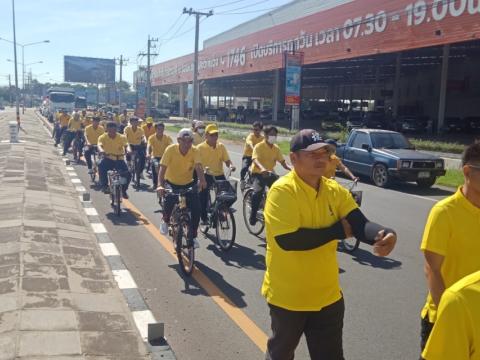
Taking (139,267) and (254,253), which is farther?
(254,253)

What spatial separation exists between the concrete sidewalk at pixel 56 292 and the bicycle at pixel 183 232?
3.07ft

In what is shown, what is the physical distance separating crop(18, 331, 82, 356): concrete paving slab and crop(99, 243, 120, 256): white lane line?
9.90 ft

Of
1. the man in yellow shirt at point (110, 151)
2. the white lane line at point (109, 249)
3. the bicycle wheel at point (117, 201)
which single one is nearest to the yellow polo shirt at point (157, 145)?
the man in yellow shirt at point (110, 151)

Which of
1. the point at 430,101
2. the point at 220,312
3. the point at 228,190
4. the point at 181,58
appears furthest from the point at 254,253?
the point at 181,58

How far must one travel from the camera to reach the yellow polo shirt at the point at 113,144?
37.4 ft

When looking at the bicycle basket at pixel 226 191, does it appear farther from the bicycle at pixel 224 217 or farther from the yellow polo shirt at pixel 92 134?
the yellow polo shirt at pixel 92 134

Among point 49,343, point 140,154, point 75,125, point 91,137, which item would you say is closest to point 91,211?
point 140,154

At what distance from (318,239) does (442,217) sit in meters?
0.66

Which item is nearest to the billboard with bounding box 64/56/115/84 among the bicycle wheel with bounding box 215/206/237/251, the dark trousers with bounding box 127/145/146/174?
the dark trousers with bounding box 127/145/146/174

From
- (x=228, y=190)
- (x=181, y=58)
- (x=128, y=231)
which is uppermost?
(x=181, y=58)

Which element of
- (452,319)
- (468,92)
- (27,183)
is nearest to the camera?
Answer: (452,319)

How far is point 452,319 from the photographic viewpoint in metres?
1.70

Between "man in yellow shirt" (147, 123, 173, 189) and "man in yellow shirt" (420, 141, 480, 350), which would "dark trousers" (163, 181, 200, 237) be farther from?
"man in yellow shirt" (147, 123, 173, 189)

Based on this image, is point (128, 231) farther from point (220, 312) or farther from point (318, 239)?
point (318, 239)
